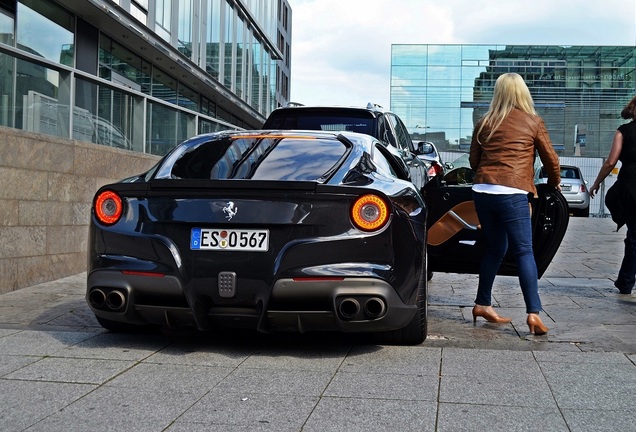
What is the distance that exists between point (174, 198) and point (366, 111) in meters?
4.93

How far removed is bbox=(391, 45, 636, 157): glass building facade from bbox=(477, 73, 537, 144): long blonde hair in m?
41.1

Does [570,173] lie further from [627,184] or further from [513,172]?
[513,172]

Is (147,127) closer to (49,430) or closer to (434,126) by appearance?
(49,430)

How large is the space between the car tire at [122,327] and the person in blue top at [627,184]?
4.31 meters

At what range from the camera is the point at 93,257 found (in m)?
4.82

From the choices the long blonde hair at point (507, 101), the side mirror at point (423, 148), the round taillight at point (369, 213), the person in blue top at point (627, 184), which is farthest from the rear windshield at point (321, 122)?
the round taillight at point (369, 213)

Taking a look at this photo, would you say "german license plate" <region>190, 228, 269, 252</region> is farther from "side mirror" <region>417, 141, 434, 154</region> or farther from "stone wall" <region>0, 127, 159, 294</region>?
"side mirror" <region>417, 141, 434, 154</region>

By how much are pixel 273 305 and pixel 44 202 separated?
14.5 ft

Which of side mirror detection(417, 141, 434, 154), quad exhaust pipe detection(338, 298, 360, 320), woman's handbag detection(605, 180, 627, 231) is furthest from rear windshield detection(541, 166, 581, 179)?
quad exhaust pipe detection(338, 298, 360, 320)

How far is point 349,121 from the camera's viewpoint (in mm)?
9281

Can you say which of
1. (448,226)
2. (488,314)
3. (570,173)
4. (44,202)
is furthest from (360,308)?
(570,173)

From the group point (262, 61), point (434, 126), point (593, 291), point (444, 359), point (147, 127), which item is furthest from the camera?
point (434, 126)

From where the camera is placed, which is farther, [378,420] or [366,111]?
[366,111]

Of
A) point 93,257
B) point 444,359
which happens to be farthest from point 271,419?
point 93,257
